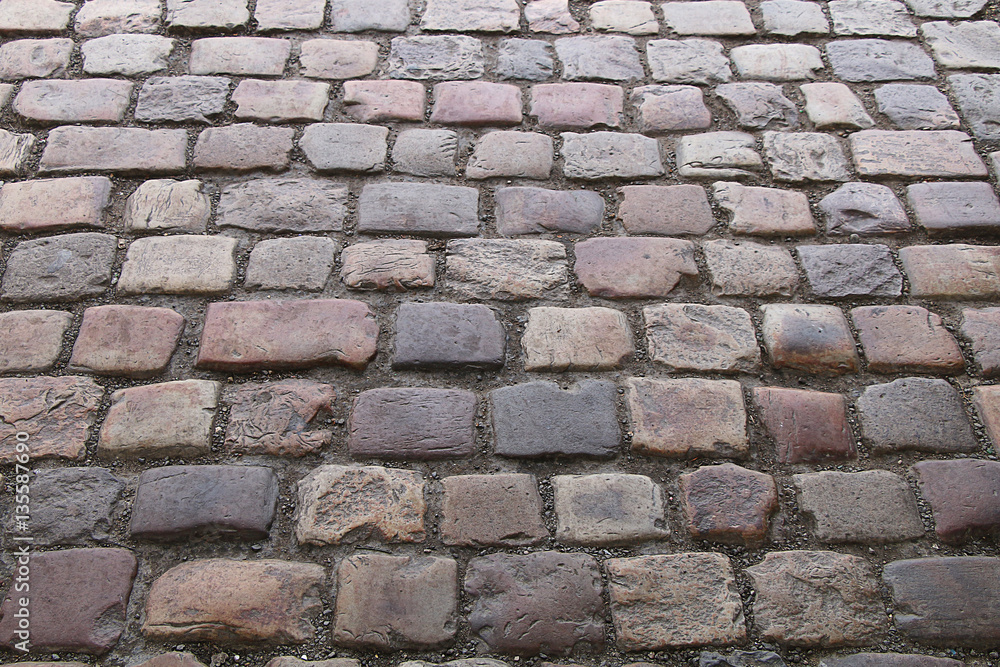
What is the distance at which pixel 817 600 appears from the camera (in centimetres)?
96

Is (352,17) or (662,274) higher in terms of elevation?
(352,17)

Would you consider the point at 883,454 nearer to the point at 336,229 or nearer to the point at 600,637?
the point at 600,637

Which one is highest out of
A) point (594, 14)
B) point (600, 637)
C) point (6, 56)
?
point (594, 14)

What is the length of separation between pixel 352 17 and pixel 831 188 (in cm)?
121

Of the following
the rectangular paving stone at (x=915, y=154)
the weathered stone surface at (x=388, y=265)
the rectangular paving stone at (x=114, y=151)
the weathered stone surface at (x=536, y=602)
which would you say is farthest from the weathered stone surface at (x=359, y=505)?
the rectangular paving stone at (x=915, y=154)

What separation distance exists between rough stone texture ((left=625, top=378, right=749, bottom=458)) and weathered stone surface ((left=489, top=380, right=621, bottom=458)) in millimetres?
42

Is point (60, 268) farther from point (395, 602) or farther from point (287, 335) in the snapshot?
point (395, 602)

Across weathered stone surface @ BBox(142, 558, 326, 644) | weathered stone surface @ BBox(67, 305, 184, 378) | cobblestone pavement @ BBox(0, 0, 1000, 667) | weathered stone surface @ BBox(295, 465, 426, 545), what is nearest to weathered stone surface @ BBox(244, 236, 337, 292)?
cobblestone pavement @ BBox(0, 0, 1000, 667)

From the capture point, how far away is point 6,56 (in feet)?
5.40

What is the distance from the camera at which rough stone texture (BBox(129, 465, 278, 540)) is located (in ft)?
3.28

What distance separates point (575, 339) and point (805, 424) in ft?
1.27

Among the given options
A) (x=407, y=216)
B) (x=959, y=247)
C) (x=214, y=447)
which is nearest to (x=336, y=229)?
(x=407, y=216)

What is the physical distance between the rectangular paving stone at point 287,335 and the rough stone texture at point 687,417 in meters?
0.45

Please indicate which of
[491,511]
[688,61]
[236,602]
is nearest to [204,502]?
[236,602]
